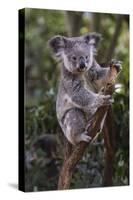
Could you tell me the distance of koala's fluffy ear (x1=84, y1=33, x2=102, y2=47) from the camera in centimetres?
490

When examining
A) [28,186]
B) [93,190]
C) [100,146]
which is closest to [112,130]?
[100,146]

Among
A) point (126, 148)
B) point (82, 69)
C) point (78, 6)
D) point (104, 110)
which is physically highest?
point (78, 6)

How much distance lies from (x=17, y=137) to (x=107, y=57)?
956mm

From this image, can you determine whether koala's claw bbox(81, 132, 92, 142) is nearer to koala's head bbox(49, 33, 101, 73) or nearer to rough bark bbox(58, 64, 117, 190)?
rough bark bbox(58, 64, 117, 190)

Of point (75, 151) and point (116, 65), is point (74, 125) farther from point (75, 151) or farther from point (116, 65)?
point (116, 65)

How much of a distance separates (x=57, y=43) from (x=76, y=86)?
35 centimetres

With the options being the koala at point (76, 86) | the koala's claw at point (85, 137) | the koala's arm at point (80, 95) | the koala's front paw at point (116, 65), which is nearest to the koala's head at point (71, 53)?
the koala at point (76, 86)

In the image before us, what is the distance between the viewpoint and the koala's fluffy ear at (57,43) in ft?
15.7

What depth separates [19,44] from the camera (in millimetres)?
4703

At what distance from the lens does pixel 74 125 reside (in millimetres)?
4816

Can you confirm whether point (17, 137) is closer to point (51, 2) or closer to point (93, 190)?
point (93, 190)

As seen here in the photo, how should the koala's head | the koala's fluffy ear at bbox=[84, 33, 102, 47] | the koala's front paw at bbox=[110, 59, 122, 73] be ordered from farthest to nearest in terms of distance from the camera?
the koala's front paw at bbox=[110, 59, 122, 73] < the koala's fluffy ear at bbox=[84, 33, 102, 47] < the koala's head

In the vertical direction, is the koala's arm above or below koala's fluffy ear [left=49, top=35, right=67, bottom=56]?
below

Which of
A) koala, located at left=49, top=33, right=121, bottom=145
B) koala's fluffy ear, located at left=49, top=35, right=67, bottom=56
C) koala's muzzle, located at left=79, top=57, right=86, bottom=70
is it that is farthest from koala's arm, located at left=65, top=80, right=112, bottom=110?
koala's fluffy ear, located at left=49, top=35, right=67, bottom=56
